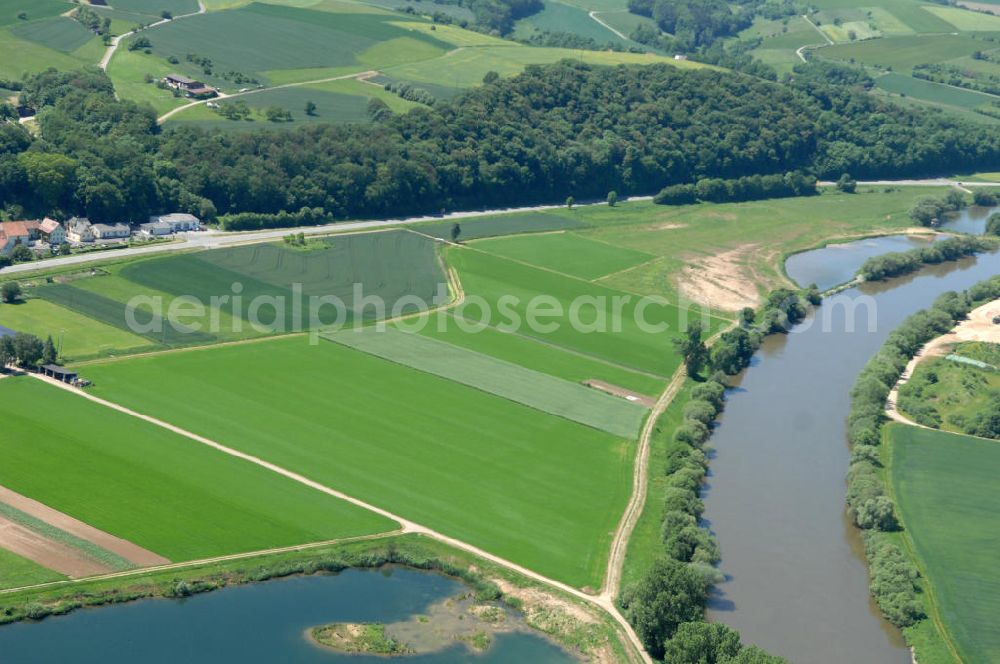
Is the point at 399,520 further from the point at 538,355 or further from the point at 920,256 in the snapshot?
the point at 920,256

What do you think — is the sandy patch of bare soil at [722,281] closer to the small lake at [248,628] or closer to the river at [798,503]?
the river at [798,503]

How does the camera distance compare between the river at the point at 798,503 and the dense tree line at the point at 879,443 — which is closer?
the river at the point at 798,503

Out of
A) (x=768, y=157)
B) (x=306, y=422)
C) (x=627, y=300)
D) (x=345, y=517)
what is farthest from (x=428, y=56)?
(x=345, y=517)

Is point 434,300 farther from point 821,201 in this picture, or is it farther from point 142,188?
point 821,201

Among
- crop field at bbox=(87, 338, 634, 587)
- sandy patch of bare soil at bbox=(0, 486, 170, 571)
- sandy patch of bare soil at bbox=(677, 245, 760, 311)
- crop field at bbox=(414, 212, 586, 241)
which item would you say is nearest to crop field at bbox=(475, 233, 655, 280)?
crop field at bbox=(414, 212, 586, 241)

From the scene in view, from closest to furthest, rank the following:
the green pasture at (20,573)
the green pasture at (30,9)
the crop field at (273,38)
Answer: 1. the green pasture at (20,573)
2. the crop field at (273,38)
3. the green pasture at (30,9)

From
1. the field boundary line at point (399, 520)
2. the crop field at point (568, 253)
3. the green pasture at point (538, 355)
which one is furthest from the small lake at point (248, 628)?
the crop field at point (568, 253)

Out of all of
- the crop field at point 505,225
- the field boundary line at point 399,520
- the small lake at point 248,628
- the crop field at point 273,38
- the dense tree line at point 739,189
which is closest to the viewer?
the small lake at point 248,628
